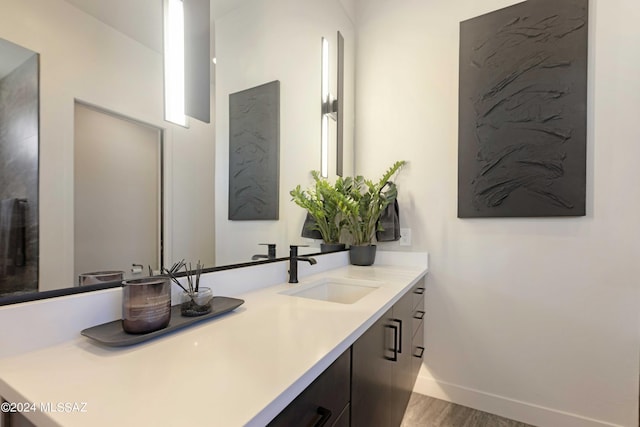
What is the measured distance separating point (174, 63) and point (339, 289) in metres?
1.23

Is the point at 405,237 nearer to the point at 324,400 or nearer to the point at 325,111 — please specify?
the point at 325,111

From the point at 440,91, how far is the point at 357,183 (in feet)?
2.72

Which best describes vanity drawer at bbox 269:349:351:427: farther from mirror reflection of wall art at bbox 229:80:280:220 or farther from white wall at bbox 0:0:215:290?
mirror reflection of wall art at bbox 229:80:280:220

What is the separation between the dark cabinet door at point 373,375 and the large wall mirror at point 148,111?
24.4 inches

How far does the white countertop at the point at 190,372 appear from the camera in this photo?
1.46 feet

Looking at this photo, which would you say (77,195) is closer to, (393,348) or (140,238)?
(140,238)

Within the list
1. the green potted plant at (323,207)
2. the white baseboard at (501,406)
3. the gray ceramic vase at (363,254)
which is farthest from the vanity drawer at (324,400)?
the white baseboard at (501,406)

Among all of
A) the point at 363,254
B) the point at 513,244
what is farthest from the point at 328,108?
the point at 513,244

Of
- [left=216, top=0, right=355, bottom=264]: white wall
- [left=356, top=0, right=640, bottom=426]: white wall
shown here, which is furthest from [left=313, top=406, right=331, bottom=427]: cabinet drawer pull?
[left=356, top=0, right=640, bottom=426]: white wall

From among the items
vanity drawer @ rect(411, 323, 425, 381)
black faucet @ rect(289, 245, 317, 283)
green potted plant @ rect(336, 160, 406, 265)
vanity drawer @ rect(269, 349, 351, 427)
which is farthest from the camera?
green potted plant @ rect(336, 160, 406, 265)

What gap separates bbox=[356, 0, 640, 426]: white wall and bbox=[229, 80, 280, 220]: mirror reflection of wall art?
3.13 feet

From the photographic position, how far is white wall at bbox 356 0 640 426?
1508 millimetres

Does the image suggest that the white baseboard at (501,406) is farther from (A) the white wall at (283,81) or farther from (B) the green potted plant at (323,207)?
(A) the white wall at (283,81)

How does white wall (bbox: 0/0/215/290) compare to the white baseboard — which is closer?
white wall (bbox: 0/0/215/290)
